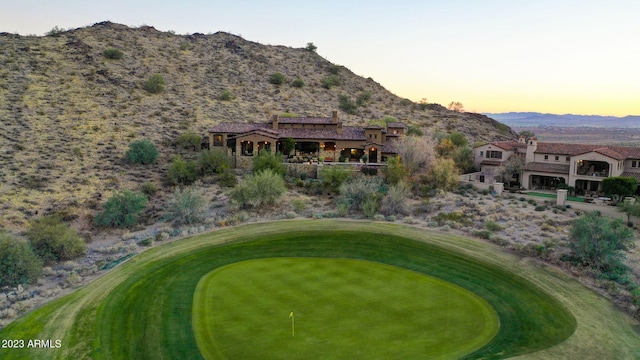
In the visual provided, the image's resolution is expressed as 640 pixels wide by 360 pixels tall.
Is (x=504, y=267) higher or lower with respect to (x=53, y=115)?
lower

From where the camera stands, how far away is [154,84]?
86.2 m

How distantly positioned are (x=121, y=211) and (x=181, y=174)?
13.0m

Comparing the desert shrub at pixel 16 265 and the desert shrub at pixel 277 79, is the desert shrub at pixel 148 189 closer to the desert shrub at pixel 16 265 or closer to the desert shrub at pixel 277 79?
the desert shrub at pixel 16 265

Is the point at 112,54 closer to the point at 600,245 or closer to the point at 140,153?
the point at 140,153

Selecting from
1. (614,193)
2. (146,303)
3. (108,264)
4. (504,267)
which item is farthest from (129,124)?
(614,193)

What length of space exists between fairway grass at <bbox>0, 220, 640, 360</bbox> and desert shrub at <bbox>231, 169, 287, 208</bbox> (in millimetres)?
8174

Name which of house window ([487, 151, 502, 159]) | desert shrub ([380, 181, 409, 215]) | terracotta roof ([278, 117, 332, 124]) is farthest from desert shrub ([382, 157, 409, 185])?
terracotta roof ([278, 117, 332, 124])

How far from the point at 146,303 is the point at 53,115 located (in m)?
55.9

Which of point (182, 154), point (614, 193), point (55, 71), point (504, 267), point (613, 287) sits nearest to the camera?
point (613, 287)

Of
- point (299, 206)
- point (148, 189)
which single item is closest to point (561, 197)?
point (299, 206)

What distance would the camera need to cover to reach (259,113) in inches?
3501

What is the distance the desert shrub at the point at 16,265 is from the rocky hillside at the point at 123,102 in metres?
13.9

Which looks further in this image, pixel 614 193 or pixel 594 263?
pixel 614 193

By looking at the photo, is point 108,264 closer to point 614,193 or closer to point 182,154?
point 182,154
